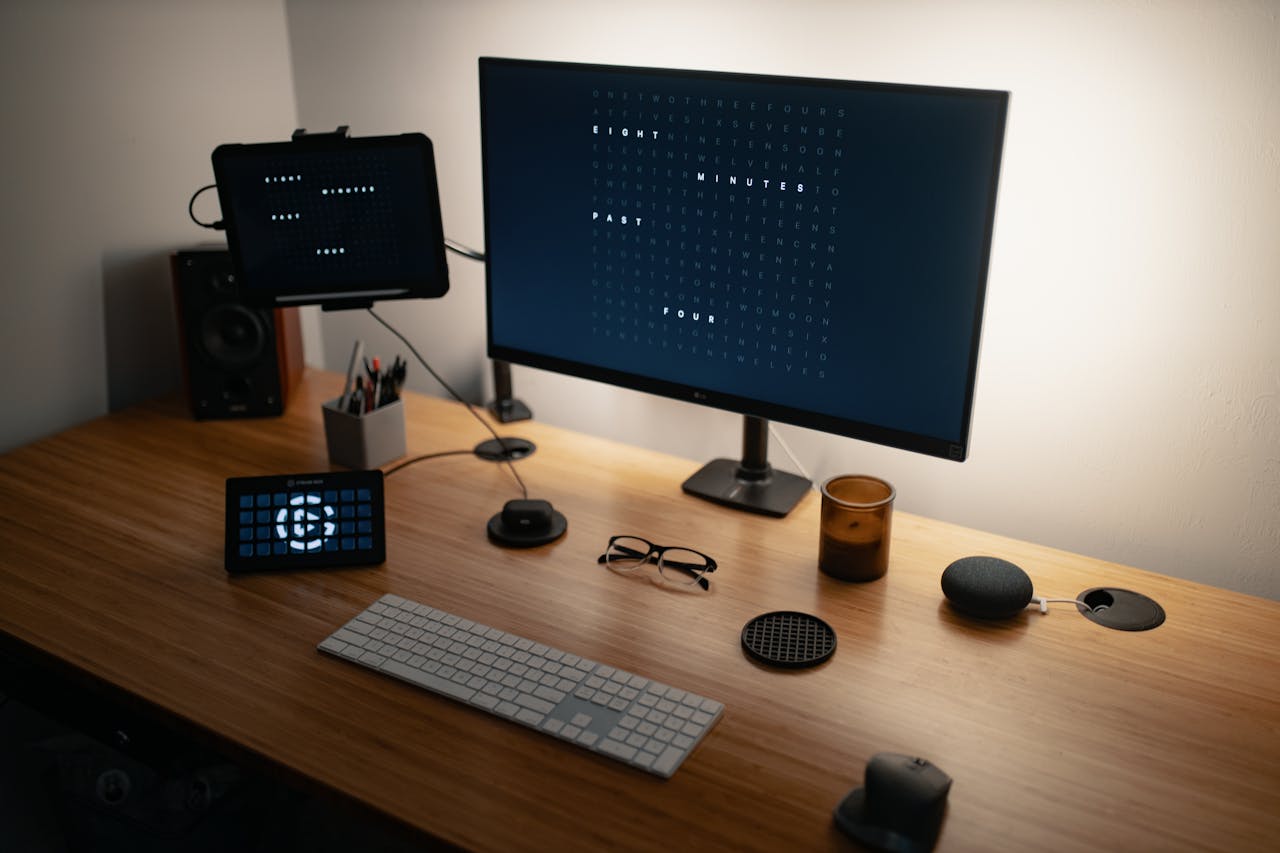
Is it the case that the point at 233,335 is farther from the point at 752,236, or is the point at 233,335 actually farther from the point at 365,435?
the point at 752,236

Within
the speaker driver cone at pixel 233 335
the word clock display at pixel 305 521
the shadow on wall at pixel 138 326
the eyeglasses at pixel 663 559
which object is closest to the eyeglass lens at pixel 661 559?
the eyeglasses at pixel 663 559

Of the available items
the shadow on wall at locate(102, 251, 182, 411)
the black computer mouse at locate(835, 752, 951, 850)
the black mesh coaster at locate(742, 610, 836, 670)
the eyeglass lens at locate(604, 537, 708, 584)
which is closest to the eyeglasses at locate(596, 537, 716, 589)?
the eyeglass lens at locate(604, 537, 708, 584)

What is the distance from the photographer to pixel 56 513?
145cm

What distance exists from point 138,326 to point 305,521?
2.08 ft

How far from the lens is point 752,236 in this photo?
132 cm

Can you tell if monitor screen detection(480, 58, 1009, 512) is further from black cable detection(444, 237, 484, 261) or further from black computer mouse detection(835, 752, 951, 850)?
black computer mouse detection(835, 752, 951, 850)

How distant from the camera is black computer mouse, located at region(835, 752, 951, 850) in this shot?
2.97ft

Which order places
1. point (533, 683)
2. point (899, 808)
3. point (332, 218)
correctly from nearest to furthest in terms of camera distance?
point (899, 808) < point (533, 683) < point (332, 218)

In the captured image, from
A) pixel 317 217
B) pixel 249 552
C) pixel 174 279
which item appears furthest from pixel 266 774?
pixel 174 279

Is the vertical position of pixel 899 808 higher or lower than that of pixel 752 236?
lower

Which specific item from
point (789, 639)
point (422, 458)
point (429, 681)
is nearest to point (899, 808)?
point (789, 639)

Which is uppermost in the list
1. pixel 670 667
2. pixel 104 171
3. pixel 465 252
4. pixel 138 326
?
pixel 104 171

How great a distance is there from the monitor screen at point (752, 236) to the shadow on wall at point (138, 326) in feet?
1.98

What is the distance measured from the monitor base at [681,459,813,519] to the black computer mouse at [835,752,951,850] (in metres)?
0.54
